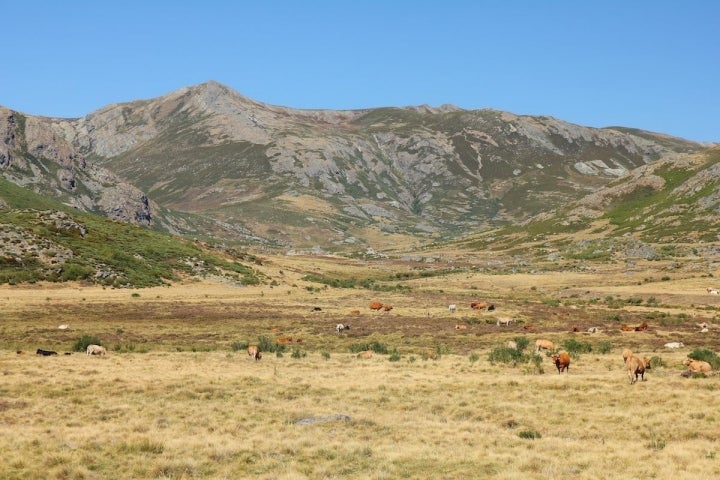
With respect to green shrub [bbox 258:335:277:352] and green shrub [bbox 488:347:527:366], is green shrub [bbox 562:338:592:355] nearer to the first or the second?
green shrub [bbox 488:347:527:366]

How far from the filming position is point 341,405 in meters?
22.8

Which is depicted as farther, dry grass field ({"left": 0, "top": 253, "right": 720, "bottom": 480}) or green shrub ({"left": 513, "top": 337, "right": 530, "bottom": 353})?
green shrub ({"left": 513, "top": 337, "right": 530, "bottom": 353})

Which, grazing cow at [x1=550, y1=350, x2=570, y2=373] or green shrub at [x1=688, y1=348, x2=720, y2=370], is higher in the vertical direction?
green shrub at [x1=688, y1=348, x2=720, y2=370]

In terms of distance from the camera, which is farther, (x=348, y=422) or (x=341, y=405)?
(x=341, y=405)

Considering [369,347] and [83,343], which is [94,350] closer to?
[83,343]

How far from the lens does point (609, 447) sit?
16609 millimetres

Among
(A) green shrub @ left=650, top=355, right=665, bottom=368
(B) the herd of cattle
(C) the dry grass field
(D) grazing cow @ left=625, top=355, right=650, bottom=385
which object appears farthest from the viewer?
(A) green shrub @ left=650, top=355, right=665, bottom=368

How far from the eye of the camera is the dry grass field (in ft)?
50.0

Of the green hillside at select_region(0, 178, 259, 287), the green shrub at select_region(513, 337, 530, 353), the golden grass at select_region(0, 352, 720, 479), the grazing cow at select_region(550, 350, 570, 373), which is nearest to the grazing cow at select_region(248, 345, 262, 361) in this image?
the golden grass at select_region(0, 352, 720, 479)

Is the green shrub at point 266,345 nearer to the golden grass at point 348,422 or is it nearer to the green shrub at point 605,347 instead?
the golden grass at point 348,422

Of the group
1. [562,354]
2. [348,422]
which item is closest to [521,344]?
[562,354]

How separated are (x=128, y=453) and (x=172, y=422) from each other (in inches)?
142

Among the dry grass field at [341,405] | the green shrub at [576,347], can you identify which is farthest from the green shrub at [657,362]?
the green shrub at [576,347]

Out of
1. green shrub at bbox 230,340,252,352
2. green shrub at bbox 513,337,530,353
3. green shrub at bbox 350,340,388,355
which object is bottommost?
green shrub at bbox 230,340,252,352
